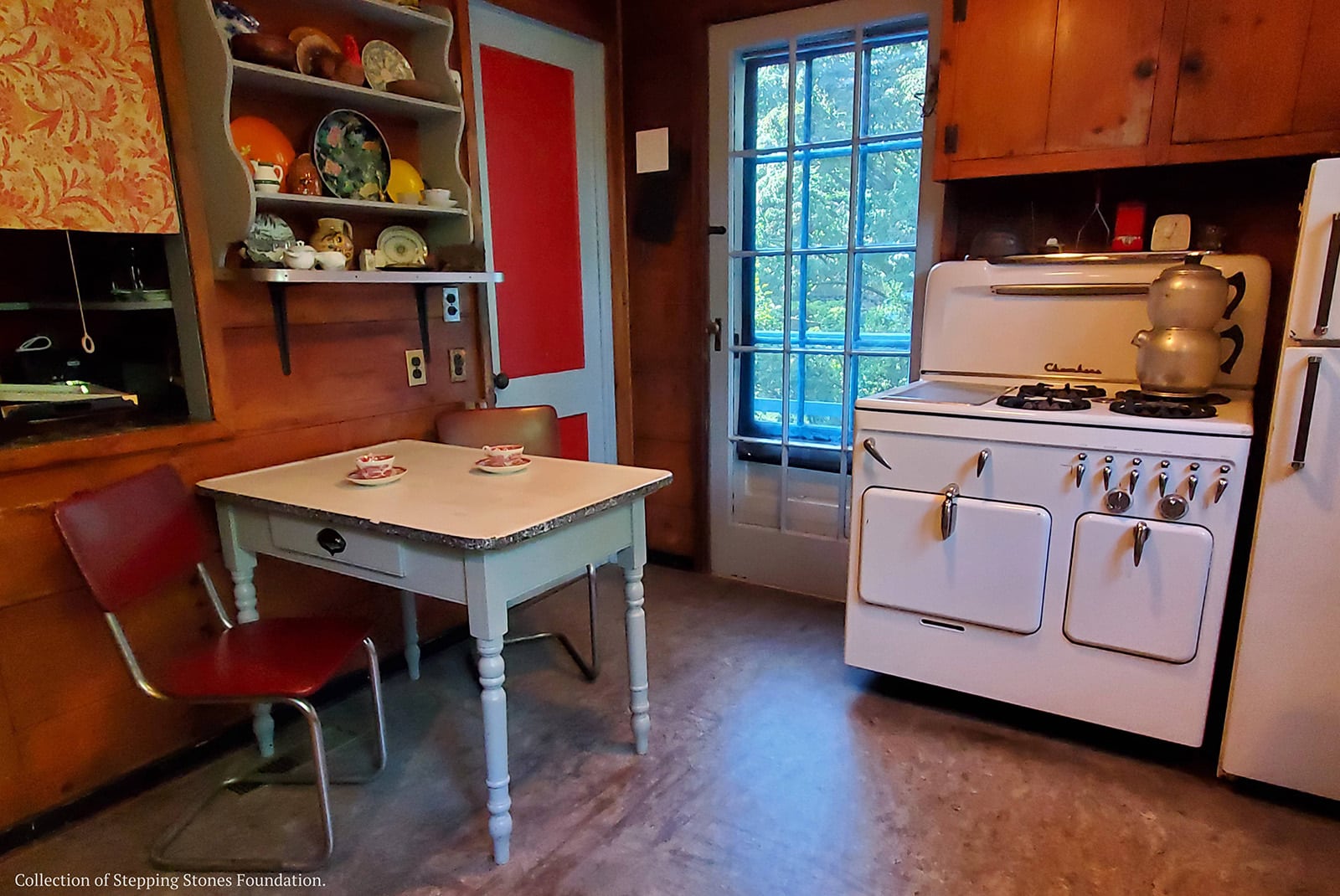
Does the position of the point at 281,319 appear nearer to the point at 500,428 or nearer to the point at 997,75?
the point at 500,428

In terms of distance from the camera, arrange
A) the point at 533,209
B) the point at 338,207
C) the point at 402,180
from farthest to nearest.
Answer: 1. the point at 533,209
2. the point at 402,180
3. the point at 338,207

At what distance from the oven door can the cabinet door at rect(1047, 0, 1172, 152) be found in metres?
1.03

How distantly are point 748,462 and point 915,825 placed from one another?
5.39ft

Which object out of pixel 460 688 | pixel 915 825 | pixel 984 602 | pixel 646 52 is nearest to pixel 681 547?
pixel 460 688

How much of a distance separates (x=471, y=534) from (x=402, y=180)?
52.1 inches

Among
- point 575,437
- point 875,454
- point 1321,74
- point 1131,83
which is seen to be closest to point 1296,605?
point 875,454

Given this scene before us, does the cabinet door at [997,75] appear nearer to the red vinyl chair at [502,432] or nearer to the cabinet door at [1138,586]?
the cabinet door at [1138,586]

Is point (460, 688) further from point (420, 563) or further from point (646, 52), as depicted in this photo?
point (646, 52)

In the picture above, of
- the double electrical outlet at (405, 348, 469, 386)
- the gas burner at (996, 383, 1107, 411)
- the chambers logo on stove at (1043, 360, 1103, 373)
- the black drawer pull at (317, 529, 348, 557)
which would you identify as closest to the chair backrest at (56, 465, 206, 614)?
the black drawer pull at (317, 529, 348, 557)

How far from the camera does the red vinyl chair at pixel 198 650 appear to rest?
1.52 meters

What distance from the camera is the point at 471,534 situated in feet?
4.76

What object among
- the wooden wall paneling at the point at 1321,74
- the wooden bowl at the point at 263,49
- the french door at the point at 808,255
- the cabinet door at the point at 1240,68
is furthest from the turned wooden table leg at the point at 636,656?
the wooden wall paneling at the point at 1321,74

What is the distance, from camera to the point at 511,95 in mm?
2719

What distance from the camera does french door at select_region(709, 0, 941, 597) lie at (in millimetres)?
2625
